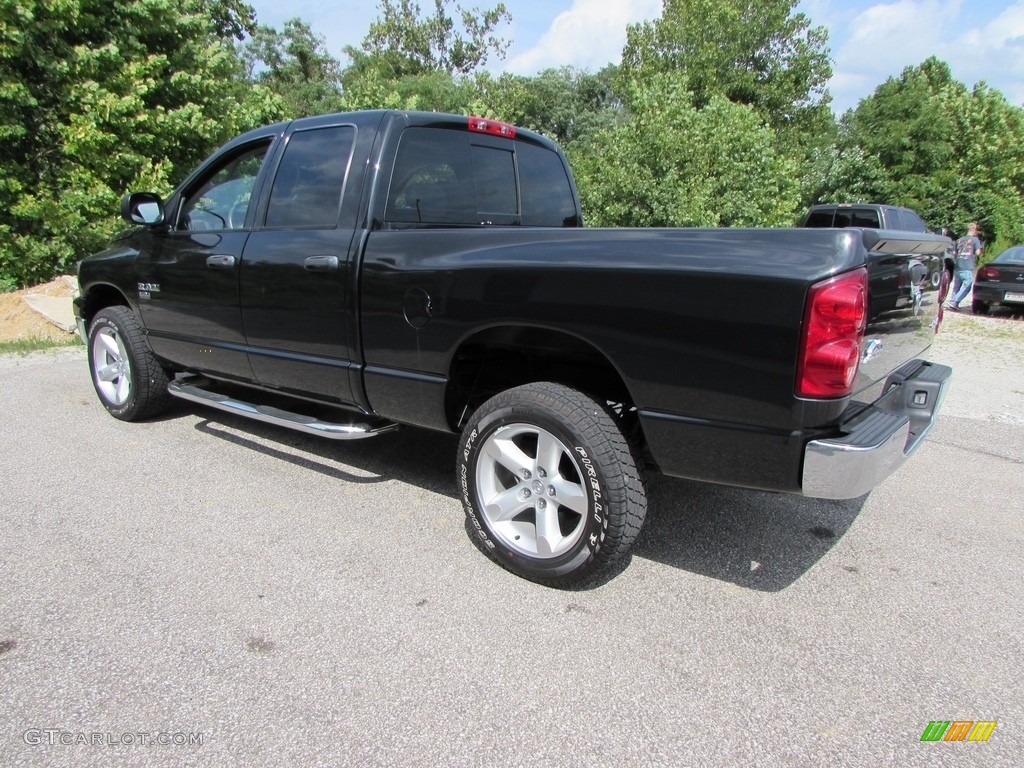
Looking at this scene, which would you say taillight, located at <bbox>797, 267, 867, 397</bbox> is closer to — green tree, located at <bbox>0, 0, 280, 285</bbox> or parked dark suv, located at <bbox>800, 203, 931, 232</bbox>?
green tree, located at <bbox>0, 0, 280, 285</bbox>

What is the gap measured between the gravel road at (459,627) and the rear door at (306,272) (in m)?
0.70

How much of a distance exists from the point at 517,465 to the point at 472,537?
0.50m

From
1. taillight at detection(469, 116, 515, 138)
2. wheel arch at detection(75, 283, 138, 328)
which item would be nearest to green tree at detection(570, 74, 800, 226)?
taillight at detection(469, 116, 515, 138)

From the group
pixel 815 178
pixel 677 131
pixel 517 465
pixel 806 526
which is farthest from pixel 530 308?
pixel 815 178

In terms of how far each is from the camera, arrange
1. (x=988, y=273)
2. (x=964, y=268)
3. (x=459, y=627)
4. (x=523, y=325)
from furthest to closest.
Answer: (x=964, y=268) → (x=988, y=273) → (x=523, y=325) → (x=459, y=627)

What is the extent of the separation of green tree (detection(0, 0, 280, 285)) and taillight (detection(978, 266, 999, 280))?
45.9ft

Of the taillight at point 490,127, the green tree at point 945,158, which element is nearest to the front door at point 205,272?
the taillight at point 490,127

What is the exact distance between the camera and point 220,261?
3.90 m

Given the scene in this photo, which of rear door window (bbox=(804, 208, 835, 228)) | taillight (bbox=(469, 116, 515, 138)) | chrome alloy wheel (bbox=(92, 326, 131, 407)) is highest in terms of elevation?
taillight (bbox=(469, 116, 515, 138))

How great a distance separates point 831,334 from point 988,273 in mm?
13758

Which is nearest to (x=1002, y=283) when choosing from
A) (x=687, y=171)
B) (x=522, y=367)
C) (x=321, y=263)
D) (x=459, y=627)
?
(x=687, y=171)

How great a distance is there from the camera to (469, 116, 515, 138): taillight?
385cm

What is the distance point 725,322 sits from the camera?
91.8 inches

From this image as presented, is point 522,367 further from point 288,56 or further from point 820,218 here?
point 288,56
